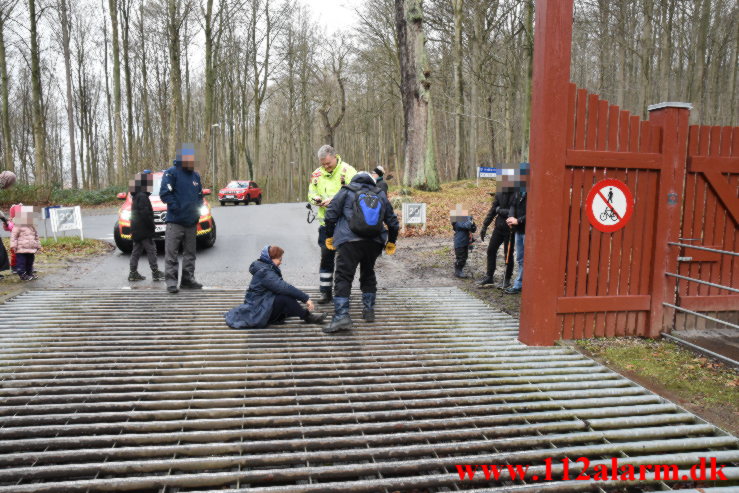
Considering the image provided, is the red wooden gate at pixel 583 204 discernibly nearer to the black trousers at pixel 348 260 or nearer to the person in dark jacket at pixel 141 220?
the black trousers at pixel 348 260

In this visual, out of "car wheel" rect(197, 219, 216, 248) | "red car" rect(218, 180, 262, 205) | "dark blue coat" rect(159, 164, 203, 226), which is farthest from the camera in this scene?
"red car" rect(218, 180, 262, 205)

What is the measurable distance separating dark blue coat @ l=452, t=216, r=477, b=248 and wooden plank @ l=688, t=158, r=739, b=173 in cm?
341

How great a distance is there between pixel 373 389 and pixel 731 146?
469 centimetres

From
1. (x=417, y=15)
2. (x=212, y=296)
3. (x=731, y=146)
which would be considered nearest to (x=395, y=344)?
(x=212, y=296)

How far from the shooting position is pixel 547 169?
524cm

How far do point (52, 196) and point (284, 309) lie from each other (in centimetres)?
2449

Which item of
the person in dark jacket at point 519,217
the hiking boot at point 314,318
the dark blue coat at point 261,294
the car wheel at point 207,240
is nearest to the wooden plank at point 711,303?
the person in dark jacket at point 519,217

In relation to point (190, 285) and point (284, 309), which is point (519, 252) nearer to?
point (284, 309)

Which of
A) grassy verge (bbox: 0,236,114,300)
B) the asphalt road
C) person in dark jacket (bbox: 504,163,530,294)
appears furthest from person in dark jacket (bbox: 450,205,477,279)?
grassy verge (bbox: 0,236,114,300)

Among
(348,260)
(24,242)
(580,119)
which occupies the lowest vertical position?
(24,242)

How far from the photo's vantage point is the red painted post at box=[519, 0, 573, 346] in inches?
204

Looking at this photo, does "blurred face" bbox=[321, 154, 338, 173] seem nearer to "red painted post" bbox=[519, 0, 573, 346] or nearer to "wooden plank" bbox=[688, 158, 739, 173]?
"red painted post" bbox=[519, 0, 573, 346]

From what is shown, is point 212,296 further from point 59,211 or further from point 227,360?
point 59,211

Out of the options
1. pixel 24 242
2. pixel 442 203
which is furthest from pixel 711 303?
pixel 442 203
